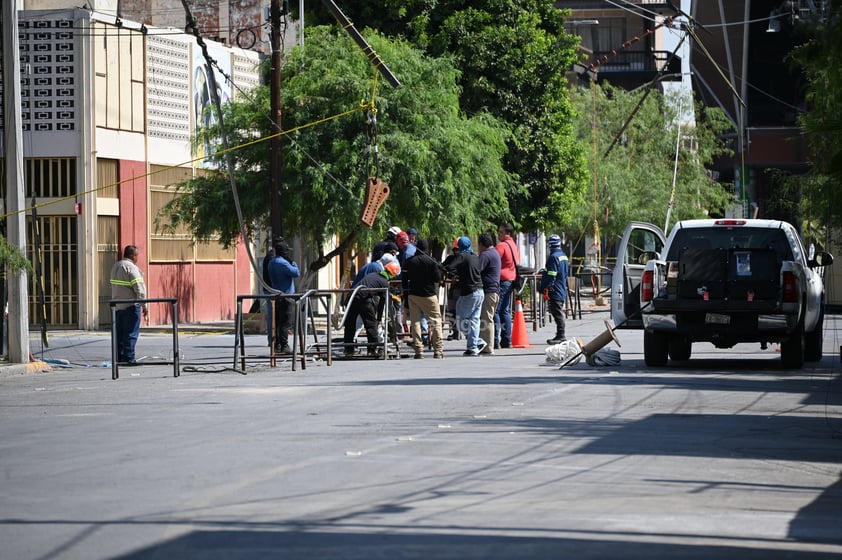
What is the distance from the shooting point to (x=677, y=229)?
2058cm

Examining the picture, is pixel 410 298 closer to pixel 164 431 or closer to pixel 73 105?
pixel 164 431

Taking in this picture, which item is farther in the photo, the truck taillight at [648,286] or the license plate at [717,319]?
the truck taillight at [648,286]

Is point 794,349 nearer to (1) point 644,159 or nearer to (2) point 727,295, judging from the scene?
(2) point 727,295

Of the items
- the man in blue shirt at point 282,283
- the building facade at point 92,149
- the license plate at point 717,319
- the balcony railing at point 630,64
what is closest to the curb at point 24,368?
the man in blue shirt at point 282,283

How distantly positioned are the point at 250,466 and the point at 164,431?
244cm

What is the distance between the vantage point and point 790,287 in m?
19.4

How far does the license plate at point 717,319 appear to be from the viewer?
63.8 feet

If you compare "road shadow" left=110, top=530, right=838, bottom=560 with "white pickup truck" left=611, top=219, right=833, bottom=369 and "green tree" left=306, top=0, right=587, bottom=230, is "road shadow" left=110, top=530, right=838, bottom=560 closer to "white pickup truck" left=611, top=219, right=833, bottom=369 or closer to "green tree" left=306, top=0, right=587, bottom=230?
"white pickup truck" left=611, top=219, right=833, bottom=369

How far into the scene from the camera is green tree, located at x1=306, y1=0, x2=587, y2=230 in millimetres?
41000

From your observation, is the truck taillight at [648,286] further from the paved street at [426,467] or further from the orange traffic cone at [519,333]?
the orange traffic cone at [519,333]

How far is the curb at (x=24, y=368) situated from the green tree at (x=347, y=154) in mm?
9819

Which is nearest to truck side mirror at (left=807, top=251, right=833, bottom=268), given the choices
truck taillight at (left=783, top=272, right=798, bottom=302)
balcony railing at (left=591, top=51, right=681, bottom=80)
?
truck taillight at (left=783, top=272, right=798, bottom=302)

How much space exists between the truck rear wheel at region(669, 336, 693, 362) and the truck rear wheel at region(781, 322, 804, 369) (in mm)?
1508

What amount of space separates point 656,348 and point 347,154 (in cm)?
A: 1290
